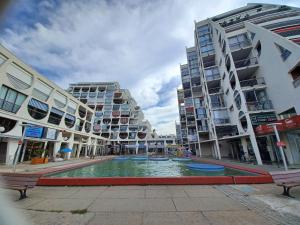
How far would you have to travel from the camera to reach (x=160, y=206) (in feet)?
15.1

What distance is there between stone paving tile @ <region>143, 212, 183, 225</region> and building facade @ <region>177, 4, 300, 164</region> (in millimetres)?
13527

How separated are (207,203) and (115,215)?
3061 millimetres

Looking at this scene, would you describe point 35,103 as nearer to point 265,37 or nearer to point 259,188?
point 259,188

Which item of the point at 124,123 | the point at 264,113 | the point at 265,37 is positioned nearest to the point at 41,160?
the point at 264,113

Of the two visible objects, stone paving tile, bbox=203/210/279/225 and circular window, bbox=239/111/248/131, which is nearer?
stone paving tile, bbox=203/210/279/225

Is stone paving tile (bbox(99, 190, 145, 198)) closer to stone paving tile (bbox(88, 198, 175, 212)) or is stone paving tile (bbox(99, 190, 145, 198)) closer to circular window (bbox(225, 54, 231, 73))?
stone paving tile (bbox(88, 198, 175, 212))

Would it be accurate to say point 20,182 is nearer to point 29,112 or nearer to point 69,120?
point 29,112

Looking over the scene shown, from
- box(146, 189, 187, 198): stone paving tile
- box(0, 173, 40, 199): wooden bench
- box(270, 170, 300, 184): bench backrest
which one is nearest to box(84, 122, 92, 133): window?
box(0, 173, 40, 199): wooden bench

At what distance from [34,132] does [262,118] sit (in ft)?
99.2

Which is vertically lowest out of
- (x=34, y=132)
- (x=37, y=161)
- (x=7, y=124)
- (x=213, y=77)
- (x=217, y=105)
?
(x=37, y=161)

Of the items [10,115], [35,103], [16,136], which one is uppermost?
[35,103]

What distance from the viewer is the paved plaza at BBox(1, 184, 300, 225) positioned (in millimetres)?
3727

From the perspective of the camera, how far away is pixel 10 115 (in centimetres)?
1689

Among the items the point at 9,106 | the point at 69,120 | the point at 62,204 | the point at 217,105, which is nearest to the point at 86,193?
the point at 62,204
